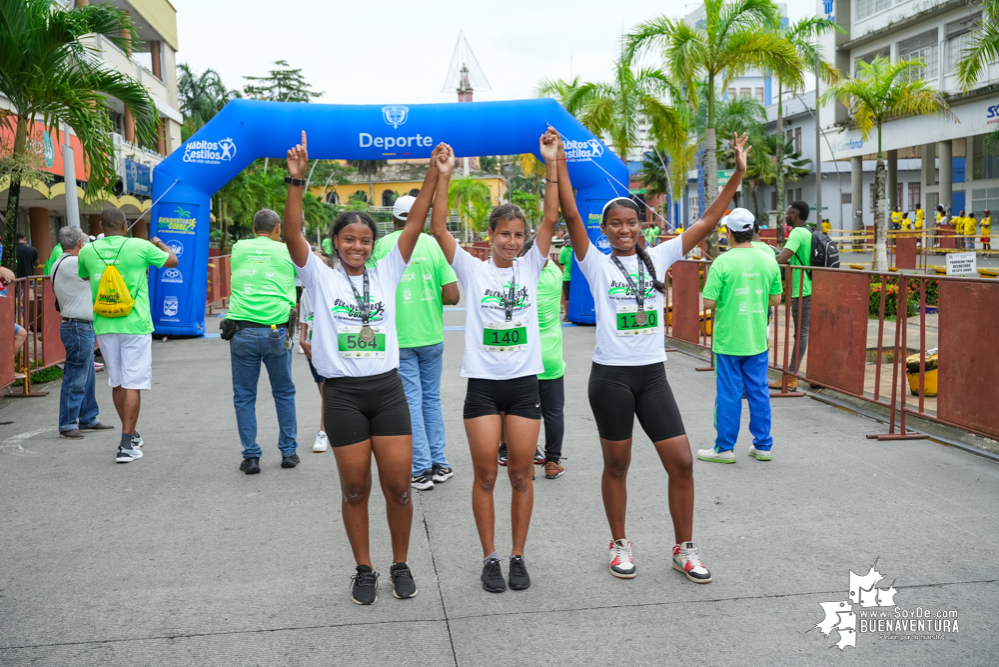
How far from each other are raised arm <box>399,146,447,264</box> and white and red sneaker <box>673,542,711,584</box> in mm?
1870

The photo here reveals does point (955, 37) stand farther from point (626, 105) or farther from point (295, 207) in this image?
point (295, 207)

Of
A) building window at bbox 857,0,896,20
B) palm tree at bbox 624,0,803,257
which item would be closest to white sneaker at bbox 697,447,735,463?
palm tree at bbox 624,0,803,257

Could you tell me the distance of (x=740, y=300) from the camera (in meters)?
6.27

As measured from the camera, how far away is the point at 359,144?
48.8 ft

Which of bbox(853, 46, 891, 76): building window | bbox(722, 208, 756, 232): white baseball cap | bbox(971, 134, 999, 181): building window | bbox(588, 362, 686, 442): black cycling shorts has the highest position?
bbox(853, 46, 891, 76): building window

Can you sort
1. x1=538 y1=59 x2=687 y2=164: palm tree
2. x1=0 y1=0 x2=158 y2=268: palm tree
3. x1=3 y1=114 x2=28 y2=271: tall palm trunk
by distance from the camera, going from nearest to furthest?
1. x1=0 y1=0 x2=158 y2=268: palm tree
2. x1=3 y1=114 x2=28 y2=271: tall palm trunk
3. x1=538 y1=59 x2=687 y2=164: palm tree

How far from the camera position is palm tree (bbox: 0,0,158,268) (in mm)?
10383

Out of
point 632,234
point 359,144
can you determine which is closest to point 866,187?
point 359,144

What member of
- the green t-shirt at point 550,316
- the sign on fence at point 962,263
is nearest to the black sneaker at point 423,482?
the green t-shirt at point 550,316

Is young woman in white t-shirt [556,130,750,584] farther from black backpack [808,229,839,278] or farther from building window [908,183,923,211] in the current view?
building window [908,183,923,211]

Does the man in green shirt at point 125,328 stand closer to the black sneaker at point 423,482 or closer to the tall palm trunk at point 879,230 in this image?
the black sneaker at point 423,482

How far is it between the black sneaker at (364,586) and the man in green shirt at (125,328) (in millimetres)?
3374

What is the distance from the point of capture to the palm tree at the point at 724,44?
59.0 feet

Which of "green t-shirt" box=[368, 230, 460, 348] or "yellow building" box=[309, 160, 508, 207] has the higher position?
"yellow building" box=[309, 160, 508, 207]
